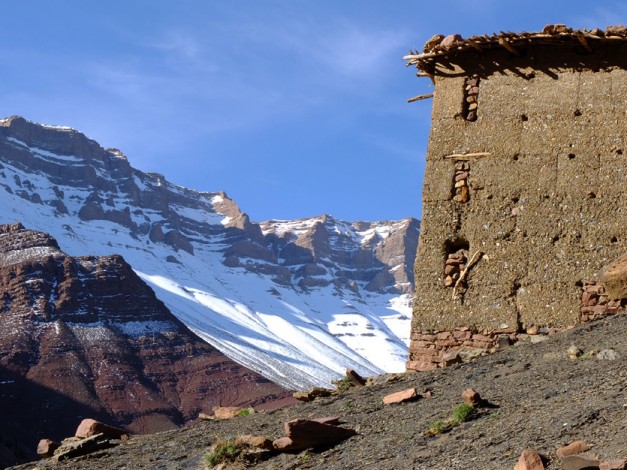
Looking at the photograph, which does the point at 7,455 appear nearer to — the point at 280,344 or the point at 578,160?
the point at 578,160

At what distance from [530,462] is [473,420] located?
209cm

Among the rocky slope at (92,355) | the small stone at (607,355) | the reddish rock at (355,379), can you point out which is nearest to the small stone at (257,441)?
the reddish rock at (355,379)

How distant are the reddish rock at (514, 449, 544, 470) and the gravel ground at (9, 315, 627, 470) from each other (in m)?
0.14

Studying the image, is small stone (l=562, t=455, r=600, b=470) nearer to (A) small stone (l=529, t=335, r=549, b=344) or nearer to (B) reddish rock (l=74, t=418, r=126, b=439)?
(A) small stone (l=529, t=335, r=549, b=344)

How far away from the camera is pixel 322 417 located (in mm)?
11820

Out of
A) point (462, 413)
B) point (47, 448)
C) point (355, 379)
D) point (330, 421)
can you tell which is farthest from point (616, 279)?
point (47, 448)

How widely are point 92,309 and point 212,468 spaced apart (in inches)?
4714

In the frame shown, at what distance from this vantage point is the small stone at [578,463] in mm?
7719

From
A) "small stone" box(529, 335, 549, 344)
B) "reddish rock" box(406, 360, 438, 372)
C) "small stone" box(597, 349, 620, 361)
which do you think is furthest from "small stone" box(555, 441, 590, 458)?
"reddish rock" box(406, 360, 438, 372)

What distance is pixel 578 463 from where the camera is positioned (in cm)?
780

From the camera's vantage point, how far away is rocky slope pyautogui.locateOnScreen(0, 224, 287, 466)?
338ft

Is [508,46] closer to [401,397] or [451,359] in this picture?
[451,359]

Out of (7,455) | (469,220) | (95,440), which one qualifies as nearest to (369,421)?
(95,440)

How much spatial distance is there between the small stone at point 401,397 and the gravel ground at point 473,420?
117 millimetres
